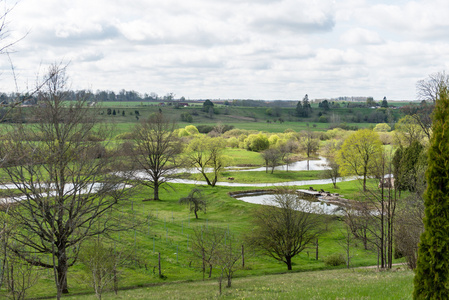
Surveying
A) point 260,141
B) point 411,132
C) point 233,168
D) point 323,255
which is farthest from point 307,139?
point 323,255

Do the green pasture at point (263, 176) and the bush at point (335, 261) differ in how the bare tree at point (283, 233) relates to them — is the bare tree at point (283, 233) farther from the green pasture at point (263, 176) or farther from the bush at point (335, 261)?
the green pasture at point (263, 176)

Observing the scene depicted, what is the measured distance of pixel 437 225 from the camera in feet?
29.7

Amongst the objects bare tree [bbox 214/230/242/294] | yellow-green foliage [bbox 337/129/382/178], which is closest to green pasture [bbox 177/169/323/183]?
yellow-green foliage [bbox 337/129/382/178]

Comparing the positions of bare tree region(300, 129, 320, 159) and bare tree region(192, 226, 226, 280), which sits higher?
bare tree region(300, 129, 320, 159)

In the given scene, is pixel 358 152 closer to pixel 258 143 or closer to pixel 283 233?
pixel 283 233

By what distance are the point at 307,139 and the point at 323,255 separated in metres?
71.2

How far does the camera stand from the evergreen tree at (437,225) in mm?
8922

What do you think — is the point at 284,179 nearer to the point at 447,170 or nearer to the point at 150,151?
the point at 150,151

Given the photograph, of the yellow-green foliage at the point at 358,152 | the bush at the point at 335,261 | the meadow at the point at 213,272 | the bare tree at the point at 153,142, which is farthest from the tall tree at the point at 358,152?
the bush at the point at 335,261

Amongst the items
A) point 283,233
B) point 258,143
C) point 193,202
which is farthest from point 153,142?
point 258,143

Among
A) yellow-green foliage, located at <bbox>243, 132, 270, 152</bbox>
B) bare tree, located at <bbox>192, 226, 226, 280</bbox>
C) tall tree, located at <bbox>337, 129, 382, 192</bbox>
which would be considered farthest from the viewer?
yellow-green foliage, located at <bbox>243, 132, 270, 152</bbox>

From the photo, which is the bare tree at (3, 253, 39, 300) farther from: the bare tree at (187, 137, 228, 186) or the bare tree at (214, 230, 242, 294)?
the bare tree at (187, 137, 228, 186)

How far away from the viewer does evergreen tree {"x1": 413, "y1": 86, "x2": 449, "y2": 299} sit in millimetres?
8922

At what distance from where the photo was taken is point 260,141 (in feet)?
331
